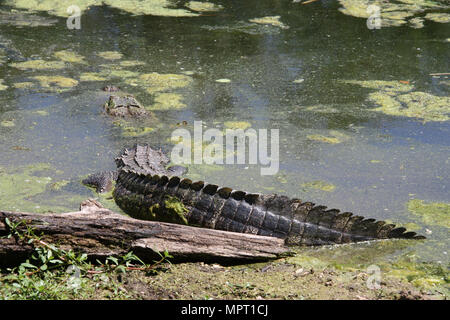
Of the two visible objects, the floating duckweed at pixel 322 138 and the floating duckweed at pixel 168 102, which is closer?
the floating duckweed at pixel 322 138

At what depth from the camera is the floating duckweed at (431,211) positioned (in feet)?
13.1

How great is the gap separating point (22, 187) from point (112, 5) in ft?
20.8

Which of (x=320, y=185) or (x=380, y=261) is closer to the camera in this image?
(x=380, y=261)

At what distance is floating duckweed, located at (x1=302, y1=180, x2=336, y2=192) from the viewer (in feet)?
14.9

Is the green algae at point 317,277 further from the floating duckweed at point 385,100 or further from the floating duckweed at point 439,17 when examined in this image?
the floating duckweed at point 439,17

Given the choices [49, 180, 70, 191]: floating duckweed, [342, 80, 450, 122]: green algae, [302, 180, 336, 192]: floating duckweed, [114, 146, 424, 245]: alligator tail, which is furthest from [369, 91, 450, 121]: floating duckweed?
[49, 180, 70, 191]: floating duckweed

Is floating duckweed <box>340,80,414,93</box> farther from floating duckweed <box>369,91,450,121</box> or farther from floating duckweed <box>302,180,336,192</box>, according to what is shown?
floating duckweed <box>302,180,336,192</box>

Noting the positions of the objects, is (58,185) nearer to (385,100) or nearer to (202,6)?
(385,100)

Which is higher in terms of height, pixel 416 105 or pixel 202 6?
pixel 202 6

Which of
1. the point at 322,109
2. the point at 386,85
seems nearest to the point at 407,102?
the point at 386,85

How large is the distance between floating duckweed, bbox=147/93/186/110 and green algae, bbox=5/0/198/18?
348 cm

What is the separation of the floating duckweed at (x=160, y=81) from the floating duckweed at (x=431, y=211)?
338 centimetres

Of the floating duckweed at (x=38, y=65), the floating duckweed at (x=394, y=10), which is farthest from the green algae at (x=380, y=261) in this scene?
the floating duckweed at (x=394, y=10)

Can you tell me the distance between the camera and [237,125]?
5.82 m
